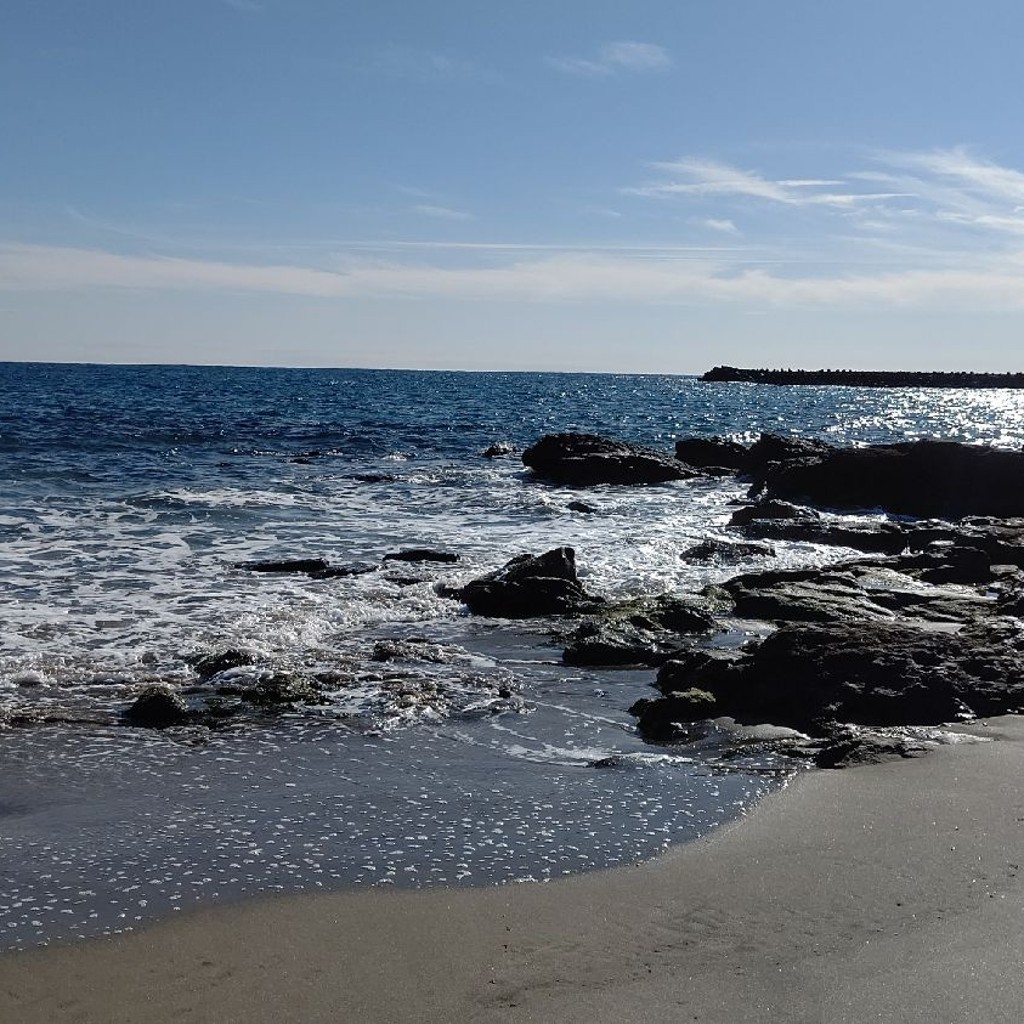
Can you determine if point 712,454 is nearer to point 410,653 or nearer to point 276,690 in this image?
point 410,653

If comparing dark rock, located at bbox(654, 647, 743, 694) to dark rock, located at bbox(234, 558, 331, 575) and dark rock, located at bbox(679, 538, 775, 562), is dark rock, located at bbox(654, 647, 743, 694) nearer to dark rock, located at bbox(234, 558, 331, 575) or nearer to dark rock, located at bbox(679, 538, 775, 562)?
dark rock, located at bbox(234, 558, 331, 575)

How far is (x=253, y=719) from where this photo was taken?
27.9 feet

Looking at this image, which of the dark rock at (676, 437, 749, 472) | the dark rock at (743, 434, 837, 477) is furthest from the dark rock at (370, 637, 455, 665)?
the dark rock at (676, 437, 749, 472)

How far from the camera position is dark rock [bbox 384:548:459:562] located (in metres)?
16.7

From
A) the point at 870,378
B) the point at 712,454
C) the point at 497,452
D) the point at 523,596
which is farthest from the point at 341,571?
the point at 870,378

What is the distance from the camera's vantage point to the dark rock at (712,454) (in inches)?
1417

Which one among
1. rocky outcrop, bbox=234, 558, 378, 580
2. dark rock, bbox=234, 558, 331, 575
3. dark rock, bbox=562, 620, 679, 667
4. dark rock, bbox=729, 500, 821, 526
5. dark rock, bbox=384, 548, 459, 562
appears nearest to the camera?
dark rock, bbox=562, 620, 679, 667

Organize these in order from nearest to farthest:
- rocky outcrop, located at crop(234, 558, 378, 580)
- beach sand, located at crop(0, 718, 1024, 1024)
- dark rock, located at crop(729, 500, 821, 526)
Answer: beach sand, located at crop(0, 718, 1024, 1024)
rocky outcrop, located at crop(234, 558, 378, 580)
dark rock, located at crop(729, 500, 821, 526)

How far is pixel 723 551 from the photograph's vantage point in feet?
58.4

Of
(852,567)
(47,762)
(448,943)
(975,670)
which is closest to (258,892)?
(448,943)

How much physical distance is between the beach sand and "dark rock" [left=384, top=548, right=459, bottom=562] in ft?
36.0

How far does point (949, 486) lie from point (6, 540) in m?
19.6

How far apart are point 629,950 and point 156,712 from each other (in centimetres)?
477

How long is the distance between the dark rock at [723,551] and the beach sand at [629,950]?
11.5 meters
